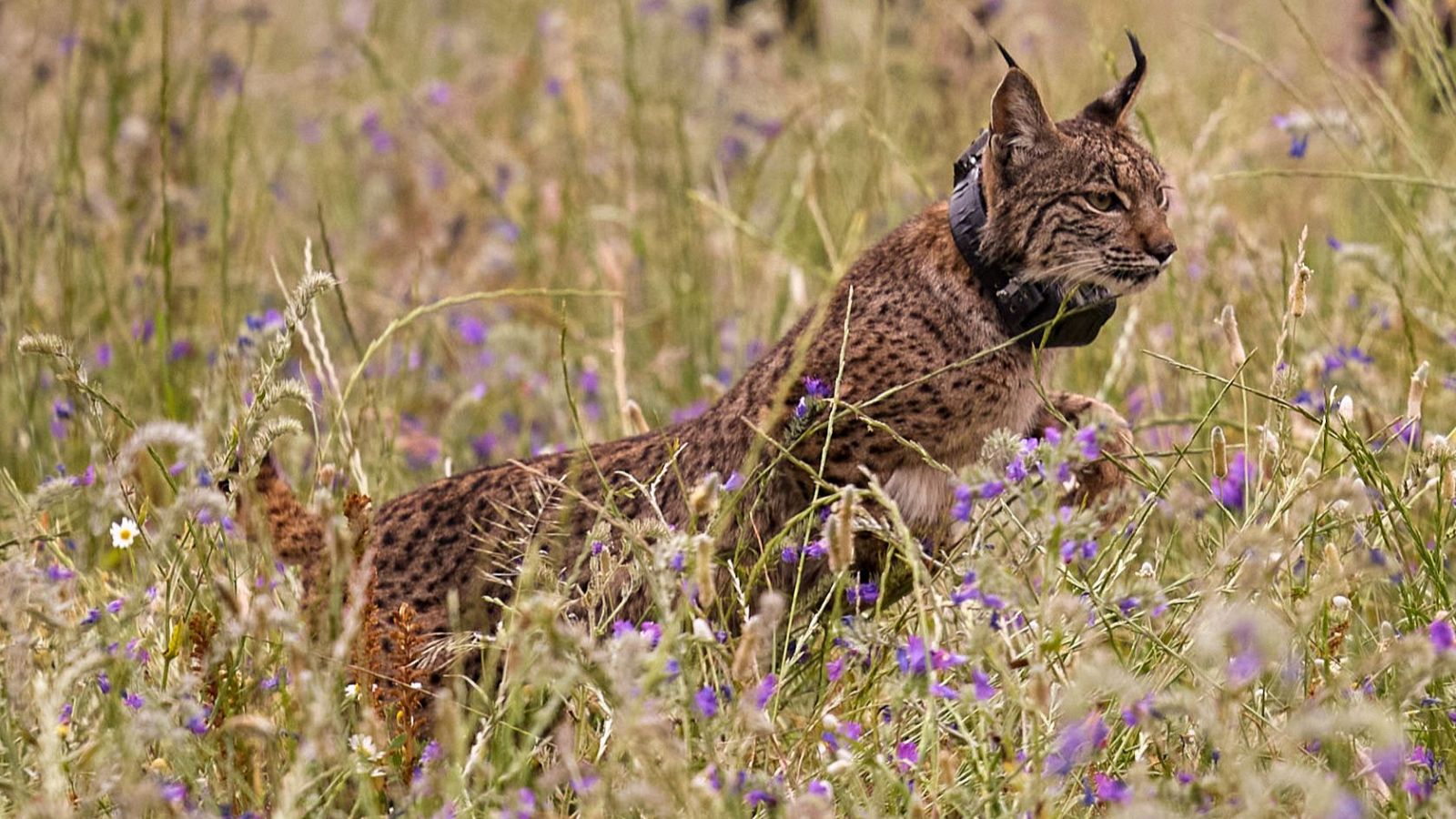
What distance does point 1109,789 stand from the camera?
2.48 meters

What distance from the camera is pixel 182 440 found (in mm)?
2338

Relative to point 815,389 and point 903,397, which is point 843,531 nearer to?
point 815,389

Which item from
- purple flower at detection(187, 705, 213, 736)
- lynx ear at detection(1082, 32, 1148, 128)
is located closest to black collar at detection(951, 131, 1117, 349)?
lynx ear at detection(1082, 32, 1148, 128)

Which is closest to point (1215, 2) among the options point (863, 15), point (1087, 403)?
point (863, 15)

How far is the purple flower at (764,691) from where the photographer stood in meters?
2.59

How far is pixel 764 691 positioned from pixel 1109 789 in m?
0.56

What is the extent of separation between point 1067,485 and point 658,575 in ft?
2.54

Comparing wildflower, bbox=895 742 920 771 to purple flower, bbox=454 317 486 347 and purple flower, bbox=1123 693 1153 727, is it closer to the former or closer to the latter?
purple flower, bbox=1123 693 1153 727

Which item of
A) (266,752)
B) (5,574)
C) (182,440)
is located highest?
(182,440)

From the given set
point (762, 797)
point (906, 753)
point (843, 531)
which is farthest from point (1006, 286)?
point (762, 797)

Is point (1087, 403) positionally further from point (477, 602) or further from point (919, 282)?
point (477, 602)

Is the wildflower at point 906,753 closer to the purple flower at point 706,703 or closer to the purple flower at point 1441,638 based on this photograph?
the purple flower at point 706,703

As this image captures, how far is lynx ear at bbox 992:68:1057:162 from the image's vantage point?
3.77 metres

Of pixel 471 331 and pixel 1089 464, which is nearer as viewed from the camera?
pixel 1089 464
